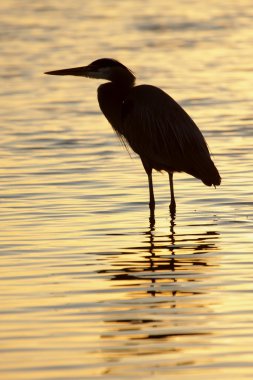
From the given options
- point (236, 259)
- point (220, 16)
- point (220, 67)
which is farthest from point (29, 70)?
point (236, 259)

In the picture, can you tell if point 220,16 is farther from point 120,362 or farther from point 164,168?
point 120,362

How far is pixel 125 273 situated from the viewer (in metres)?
10.4

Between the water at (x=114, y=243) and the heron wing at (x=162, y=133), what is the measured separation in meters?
0.41

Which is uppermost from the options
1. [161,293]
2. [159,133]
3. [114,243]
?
[159,133]

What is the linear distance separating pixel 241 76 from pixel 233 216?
41.8 feet

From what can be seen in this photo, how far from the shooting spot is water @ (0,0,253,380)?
26.2 ft

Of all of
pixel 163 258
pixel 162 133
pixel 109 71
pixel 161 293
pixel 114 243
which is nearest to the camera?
pixel 161 293

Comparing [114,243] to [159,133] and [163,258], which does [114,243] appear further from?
[159,133]

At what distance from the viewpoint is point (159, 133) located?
1389cm

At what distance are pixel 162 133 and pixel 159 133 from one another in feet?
0.16

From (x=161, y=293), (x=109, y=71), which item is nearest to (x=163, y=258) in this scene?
(x=161, y=293)

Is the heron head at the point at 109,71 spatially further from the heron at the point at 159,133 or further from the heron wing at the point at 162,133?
the heron wing at the point at 162,133

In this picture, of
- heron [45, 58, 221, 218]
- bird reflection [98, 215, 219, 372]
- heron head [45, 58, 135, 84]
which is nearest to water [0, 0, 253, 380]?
bird reflection [98, 215, 219, 372]

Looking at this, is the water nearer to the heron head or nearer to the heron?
the heron
